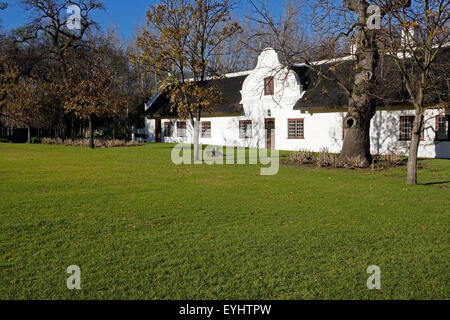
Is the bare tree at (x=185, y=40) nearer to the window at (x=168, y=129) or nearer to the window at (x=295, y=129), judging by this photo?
the window at (x=295, y=129)

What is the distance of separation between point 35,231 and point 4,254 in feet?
3.76

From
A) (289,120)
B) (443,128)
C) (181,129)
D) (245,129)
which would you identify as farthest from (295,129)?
(181,129)

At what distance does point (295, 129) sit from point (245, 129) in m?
4.74

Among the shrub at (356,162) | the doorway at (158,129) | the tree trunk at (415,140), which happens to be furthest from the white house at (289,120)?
the tree trunk at (415,140)

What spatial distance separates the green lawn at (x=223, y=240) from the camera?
4422 mm

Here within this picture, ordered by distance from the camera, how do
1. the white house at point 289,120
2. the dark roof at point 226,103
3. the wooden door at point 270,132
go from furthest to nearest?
the dark roof at point 226,103 → the wooden door at point 270,132 → the white house at point 289,120

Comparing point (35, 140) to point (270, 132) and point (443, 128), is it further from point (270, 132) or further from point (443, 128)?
point (443, 128)

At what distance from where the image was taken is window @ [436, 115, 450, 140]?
19953mm

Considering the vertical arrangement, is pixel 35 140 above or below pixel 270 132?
below

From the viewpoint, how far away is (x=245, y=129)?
2966cm

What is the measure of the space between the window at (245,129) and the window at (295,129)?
12.0ft

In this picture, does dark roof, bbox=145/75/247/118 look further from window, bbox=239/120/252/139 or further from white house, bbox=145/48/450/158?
window, bbox=239/120/252/139
